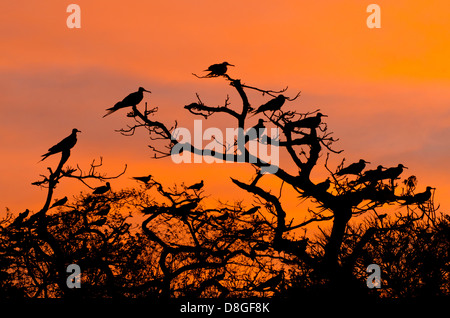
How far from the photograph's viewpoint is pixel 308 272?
1691cm

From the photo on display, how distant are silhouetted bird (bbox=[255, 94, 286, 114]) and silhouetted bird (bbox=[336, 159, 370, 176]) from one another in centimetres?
224

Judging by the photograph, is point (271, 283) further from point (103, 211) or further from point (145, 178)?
point (103, 211)

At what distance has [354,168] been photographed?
16.8 metres

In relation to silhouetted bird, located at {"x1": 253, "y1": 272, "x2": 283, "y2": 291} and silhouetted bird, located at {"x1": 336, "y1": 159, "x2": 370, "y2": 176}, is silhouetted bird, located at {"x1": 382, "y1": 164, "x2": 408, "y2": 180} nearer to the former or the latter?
silhouetted bird, located at {"x1": 336, "y1": 159, "x2": 370, "y2": 176}

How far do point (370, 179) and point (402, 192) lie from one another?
32.1 inches

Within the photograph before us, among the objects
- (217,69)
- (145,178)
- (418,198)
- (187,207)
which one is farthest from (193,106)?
(418,198)

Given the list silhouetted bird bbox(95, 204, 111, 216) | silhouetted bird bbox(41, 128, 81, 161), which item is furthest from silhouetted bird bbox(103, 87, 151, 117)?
silhouetted bird bbox(95, 204, 111, 216)

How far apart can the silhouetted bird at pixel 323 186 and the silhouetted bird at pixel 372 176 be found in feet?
2.28

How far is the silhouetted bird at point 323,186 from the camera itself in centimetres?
1569

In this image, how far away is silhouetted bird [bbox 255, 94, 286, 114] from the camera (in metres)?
16.4

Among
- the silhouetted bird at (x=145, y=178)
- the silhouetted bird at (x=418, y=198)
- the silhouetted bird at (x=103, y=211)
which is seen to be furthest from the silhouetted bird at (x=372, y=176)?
the silhouetted bird at (x=103, y=211)
